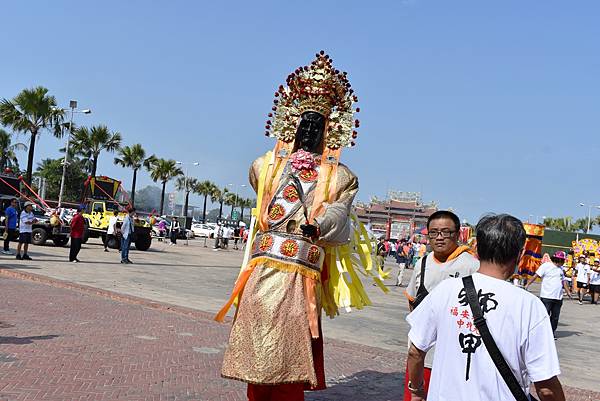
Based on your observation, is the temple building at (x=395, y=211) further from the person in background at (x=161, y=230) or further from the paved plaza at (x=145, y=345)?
the paved plaza at (x=145, y=345)

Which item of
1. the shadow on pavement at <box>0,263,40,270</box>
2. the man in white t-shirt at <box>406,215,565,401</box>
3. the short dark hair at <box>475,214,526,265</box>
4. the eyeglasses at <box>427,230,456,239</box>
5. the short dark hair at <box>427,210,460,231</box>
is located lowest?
the shadow on pavement at <box>0,263,40,270</box>

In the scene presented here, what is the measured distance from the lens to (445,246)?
14.3ft

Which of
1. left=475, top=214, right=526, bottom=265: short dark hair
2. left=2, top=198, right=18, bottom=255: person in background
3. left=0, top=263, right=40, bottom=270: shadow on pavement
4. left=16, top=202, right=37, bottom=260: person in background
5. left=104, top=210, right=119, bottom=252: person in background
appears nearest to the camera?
left=475, top=214, right=526, bottom=265: short dark hair

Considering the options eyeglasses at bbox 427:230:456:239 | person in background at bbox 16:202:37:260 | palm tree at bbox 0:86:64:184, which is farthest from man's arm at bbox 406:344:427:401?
palm tree at bbox 0:86:64:184

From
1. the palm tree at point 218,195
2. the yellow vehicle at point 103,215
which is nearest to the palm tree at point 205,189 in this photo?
the palm tree at point 218,195

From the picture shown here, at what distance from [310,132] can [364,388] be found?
2636 millimetres

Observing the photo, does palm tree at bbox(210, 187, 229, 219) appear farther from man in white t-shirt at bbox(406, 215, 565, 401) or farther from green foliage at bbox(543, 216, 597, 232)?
man in white t-shirt at bbox(406, 215, 565, 401)

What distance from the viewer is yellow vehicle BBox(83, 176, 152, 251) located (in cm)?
2558

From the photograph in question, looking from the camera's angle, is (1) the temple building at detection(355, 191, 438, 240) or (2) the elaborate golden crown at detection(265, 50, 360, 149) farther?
(1) the temple building at detection(355, 191, 438, 240)

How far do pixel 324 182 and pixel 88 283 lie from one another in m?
9.17

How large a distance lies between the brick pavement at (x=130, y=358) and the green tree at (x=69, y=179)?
60377 millimetres

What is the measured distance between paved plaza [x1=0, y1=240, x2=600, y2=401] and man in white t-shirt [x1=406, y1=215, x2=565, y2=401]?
3.07 m

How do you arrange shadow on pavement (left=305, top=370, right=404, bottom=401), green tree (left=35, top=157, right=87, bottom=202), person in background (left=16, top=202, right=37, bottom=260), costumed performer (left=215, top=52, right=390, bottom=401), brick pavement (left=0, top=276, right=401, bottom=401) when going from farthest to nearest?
1. green tree (left=35, top=157, right=87, bottom=202)
2. person in background (left=16, top=202, right=37, bottom=260)
3. shadow on pavement (left=305, top=370, right=404, bottom=401)
4. brick pavement (left=0, top=276, right=401, bottom=401)
5. costumed performer (left=215, top=52, right=390, bottom=401)

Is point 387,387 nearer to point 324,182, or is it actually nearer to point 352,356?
point 352,356
